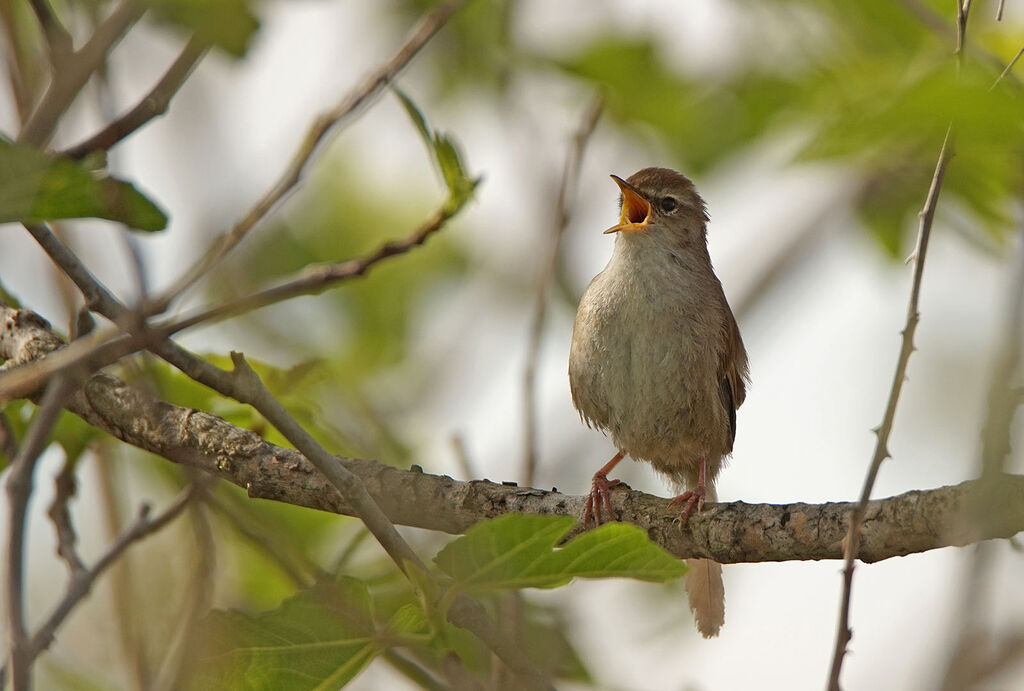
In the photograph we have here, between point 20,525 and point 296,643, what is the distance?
73cm

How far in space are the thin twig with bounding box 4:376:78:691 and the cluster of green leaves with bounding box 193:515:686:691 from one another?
1.96 feet

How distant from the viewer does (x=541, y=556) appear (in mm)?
2104

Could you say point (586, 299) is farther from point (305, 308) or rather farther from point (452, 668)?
point (452, 668)

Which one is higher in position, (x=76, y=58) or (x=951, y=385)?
(x=951, y=385)

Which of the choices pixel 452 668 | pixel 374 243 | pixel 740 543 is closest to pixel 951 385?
pixel 374 243

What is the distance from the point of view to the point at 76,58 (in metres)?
1.91

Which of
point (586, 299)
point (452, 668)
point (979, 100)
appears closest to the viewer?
point (979, 100)

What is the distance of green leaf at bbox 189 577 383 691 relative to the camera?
2.23m

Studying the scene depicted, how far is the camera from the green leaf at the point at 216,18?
244cm

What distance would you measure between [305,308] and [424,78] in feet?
5.80

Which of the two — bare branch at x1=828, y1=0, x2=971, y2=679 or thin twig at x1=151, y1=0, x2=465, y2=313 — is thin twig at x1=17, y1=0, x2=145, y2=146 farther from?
bare branch at x1=828, y1=0, x2=971, y2=679

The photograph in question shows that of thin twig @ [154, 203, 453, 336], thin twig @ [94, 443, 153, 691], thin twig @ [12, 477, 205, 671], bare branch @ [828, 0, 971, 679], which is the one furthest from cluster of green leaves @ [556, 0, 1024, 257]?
thin twig @ [94, 443, 153, 691]

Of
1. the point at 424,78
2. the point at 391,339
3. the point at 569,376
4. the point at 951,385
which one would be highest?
the point at 424,78

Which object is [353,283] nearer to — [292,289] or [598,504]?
[598,504]
